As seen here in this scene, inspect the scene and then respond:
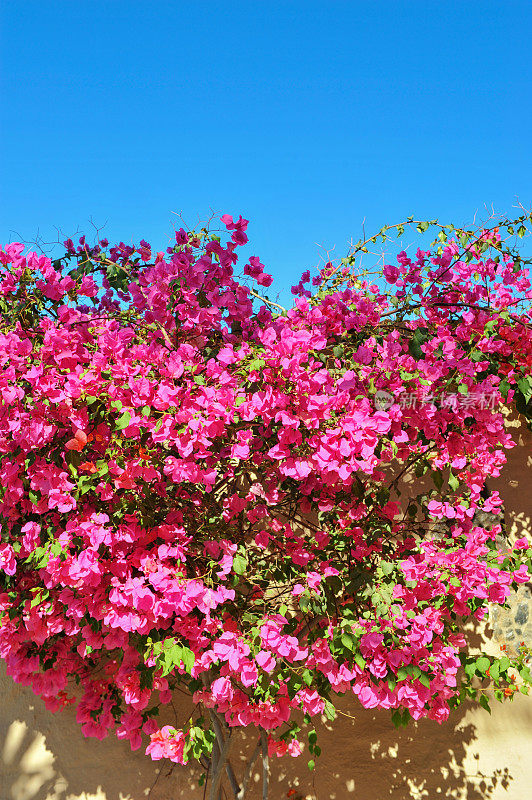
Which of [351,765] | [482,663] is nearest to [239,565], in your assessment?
[482,663]

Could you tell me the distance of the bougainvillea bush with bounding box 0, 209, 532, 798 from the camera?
2449 millimetres

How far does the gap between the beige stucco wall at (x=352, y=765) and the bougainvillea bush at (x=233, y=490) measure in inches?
22.1

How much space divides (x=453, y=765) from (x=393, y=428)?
7.96 feet

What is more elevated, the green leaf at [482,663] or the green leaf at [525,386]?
the green leaf at [525,386]

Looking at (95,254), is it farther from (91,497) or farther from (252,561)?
(252,561)

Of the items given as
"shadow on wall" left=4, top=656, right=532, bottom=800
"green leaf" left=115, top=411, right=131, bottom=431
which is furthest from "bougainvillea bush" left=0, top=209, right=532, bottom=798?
"shadow on wall" left=4, top=656, right=532, bottom=800

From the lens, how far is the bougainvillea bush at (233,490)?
2449mm

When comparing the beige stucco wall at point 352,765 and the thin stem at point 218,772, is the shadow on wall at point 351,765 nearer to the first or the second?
the beige stucco wall at point 352,765

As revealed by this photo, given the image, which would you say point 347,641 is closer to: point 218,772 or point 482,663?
point 482,663

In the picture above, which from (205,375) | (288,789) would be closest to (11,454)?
(205,375)

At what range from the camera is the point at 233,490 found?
2795 mm

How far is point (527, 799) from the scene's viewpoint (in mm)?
3596

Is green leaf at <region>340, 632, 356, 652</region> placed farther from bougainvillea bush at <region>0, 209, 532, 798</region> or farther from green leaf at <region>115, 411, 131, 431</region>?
green leaf at <region>115, 411, 131, 431</region>

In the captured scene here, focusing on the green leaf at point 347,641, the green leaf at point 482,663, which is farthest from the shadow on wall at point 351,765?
the green leaf at point 347,641
